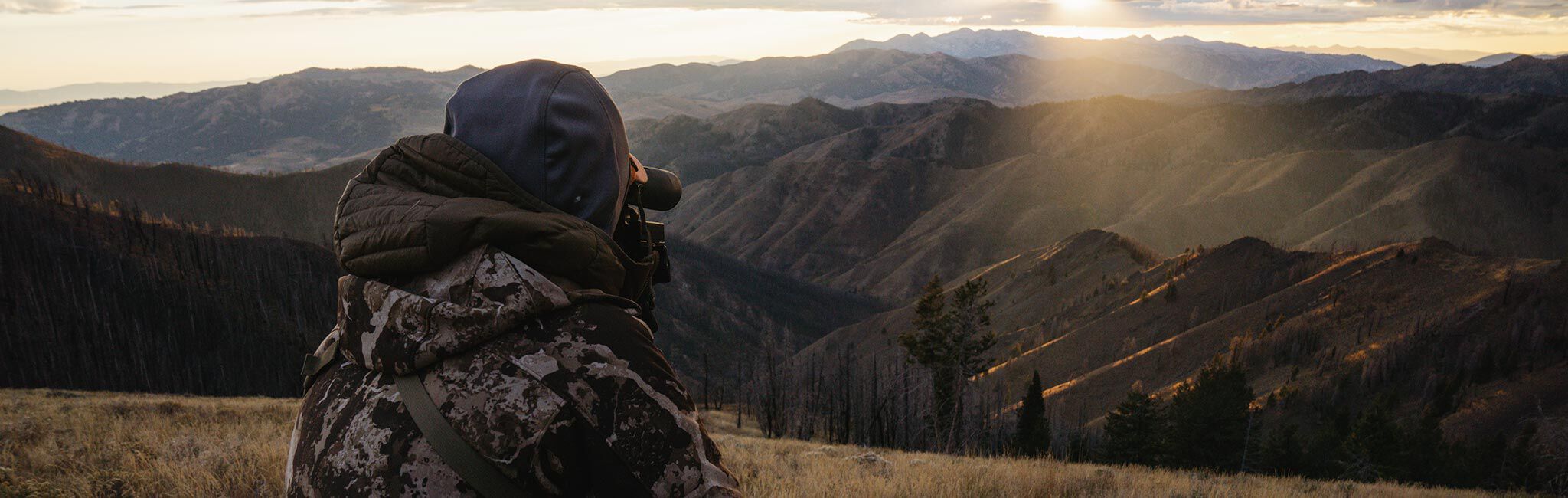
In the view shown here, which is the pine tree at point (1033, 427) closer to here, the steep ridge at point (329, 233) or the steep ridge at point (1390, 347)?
the steep ridge at point (1390, 347)

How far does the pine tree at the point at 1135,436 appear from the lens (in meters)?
35.1

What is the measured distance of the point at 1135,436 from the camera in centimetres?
3497

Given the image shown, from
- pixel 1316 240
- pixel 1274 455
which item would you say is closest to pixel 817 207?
pixel 1316 240

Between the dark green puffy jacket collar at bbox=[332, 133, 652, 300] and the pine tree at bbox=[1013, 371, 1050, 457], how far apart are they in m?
35.0

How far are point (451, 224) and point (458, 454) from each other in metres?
0.55

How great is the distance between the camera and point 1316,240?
103 meters

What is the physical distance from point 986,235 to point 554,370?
137240 millimetres

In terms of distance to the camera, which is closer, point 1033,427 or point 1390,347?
point 1033,427

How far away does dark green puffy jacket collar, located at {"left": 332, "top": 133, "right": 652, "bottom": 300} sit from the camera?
2121mm

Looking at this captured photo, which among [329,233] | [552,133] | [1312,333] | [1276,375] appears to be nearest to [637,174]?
[552,133]

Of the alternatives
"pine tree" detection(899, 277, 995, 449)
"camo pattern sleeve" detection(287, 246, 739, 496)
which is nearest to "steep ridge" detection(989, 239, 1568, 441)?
"pine tree" detection(899, 277, 995, 449)

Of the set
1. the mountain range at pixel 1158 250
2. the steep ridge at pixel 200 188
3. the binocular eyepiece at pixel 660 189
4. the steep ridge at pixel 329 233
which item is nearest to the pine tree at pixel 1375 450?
the mountain range at pixel 1158 250

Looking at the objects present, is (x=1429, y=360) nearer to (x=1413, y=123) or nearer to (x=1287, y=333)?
(x=1287, y=333)

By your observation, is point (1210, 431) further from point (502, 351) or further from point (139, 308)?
point (139, 308)
